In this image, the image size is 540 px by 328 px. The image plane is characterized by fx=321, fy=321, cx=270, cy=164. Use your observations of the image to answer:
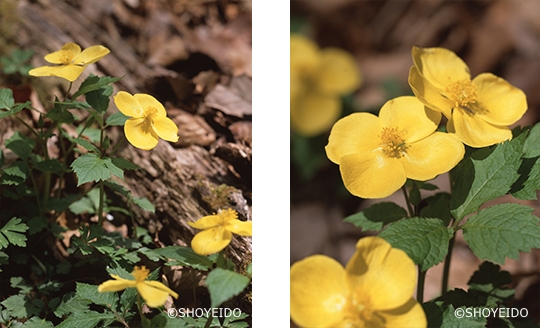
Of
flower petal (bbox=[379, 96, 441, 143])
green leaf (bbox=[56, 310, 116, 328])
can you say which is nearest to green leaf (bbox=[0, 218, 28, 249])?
green leaf (bbox=[56, 310, 116, 328])

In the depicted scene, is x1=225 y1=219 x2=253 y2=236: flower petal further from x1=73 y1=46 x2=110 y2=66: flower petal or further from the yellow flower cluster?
x1=73 y1=46 x2=110 y2=66: flower petal

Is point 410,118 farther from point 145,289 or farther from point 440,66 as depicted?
point 145,289

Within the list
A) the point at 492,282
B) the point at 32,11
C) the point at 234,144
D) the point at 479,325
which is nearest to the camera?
the point at 479,325

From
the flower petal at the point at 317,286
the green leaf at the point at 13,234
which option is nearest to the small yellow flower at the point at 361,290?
the flower petal at the point at 317,286

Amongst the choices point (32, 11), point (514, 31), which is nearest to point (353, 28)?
point (514, 31)

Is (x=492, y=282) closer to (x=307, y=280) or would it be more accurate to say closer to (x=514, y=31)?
(x=307, y=280)

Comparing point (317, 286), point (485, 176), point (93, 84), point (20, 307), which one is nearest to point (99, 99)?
point (93, 84)

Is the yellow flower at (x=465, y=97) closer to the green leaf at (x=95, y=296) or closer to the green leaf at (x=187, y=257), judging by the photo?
the green leaf at (x=187, y=257)
